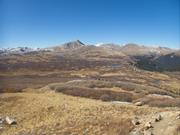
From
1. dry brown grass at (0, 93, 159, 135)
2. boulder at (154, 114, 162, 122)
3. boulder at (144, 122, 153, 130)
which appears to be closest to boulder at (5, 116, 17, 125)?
dry brown grass at (0, 93, 159, 135)

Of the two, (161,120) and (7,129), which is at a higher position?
(161,120)

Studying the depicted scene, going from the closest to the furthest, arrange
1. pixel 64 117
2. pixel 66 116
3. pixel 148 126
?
pixel 148 126 < pixel 64 117 < pixel 66 116

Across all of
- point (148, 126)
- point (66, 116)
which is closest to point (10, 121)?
point (66, 116)

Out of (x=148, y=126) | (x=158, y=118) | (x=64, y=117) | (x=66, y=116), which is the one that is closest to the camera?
(x=148, y=126)

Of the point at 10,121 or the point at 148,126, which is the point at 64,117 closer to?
the point at 10,121

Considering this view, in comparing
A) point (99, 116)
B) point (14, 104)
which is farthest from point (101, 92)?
point (99, 116)

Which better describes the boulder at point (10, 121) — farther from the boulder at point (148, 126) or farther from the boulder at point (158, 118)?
the boulder at point (158, 118)

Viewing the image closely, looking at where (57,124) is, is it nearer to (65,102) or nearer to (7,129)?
(7,129)

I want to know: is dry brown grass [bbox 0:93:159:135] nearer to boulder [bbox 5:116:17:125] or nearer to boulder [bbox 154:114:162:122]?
boulder [bbox 5:116:17:125]

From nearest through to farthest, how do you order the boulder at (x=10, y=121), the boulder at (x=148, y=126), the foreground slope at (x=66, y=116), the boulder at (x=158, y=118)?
the boulder at (x=148, y=126) → the boulder at (x=158, y=118) → the foreground slope at (x=66, y=116) → the boulder at (x=10, y=121)

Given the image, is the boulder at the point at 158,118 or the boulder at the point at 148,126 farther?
the boulder at the point at 158,118

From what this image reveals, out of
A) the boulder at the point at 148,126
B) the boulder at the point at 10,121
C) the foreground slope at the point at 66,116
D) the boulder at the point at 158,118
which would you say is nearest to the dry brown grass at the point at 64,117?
Answer: the foreground slope at the point at 66,116
